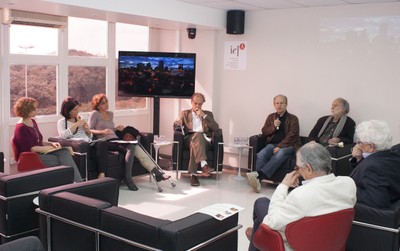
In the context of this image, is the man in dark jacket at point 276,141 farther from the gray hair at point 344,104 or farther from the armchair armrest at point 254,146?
the gray hair at point 344,104

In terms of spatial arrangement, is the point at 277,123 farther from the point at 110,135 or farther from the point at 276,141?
the point at 110,135

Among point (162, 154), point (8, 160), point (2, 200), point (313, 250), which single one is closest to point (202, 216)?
point (313, 250)

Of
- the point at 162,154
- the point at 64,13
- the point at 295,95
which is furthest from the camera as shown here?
the point at 162,154

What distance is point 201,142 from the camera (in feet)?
23.9

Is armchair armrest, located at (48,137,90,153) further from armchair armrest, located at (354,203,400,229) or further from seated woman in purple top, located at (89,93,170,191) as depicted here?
armchair armrest, located at (354,203,400,229)

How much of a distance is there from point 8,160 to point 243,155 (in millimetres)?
3671

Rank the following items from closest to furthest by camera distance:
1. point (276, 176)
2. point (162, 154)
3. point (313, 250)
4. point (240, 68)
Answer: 1. point (313, 250)
2. point (276, 176)
3. point (240, 68)
4. point (162, 154)

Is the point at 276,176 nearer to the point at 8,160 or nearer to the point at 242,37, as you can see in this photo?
the point at 242,37

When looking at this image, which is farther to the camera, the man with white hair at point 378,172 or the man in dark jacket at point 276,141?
the man in dark jacket at point 276,141

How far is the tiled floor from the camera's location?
230 inches

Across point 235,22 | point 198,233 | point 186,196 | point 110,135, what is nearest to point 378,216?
point 198,233

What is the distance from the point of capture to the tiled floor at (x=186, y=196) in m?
5.84

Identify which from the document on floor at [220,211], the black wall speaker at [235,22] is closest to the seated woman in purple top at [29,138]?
the document on floor at [220,211]

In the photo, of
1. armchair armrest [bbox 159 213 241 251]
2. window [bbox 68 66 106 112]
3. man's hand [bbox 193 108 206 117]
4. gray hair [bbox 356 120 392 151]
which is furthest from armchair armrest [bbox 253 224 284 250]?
window [bbox 68 66 106 112]
